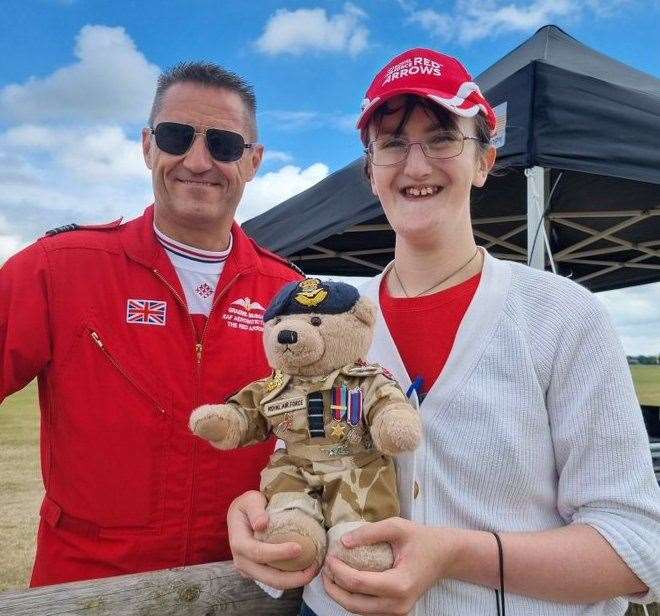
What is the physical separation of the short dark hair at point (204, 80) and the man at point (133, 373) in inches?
4.6

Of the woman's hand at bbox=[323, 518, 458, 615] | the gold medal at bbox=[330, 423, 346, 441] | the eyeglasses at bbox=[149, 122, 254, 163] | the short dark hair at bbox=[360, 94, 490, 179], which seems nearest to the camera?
the woman's hand at bbox=[323, 518, 458, 615]

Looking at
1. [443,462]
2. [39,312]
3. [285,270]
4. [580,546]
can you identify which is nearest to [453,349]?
[443,462]

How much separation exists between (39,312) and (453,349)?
3.73 ft

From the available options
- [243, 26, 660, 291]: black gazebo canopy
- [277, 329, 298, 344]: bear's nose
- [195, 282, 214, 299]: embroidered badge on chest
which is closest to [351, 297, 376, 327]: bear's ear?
[277, 329, 298, 344]: bear's nose

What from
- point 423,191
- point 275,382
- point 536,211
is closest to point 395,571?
point 275,382

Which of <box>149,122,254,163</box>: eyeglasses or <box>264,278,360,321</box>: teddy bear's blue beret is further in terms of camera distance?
<box>149,122,254,163</box>: eyeglasses

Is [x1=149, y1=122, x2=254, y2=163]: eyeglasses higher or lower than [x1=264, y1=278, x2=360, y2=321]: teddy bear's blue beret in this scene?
higher

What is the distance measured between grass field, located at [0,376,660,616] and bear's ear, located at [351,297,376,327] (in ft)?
3.77

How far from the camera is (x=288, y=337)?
4.19ft

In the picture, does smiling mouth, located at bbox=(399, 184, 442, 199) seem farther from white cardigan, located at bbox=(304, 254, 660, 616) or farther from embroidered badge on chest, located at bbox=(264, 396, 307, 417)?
embroidered badge on chest, located at bbox=(264, 396, 307, 417)

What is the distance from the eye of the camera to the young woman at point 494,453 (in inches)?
44.8

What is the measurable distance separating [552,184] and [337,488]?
12.6ft

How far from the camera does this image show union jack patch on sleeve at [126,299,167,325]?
179 cm

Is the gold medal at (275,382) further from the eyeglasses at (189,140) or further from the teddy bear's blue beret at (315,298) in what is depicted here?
the eyeglasses at (189,140)
